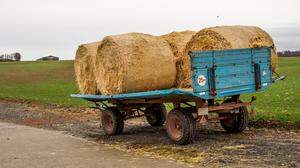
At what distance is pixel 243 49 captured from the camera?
11.2 metres

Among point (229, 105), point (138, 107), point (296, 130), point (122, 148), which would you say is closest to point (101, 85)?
point (138, 107)

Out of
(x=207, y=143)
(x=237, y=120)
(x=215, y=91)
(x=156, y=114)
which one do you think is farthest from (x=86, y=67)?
(x=215, y=91)

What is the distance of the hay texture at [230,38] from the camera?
37.1ft

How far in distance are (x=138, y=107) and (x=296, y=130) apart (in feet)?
11.8

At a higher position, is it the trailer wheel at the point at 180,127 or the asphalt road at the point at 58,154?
the trailer wheel at the point at 180,127

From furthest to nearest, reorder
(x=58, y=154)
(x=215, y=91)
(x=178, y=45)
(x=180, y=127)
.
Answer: (x=178, y=45) < (x=180, y=127) < (x=58, y=154) < (x=215, y=91)

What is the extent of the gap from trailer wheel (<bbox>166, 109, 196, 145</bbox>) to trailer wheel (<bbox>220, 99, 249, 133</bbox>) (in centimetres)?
146

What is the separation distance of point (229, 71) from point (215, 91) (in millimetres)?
554

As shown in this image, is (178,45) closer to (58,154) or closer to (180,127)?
(180,127)

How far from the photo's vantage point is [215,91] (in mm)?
10914

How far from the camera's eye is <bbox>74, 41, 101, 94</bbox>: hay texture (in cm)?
1402

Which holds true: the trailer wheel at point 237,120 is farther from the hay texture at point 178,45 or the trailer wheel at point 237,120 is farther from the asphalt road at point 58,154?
the asphalt road at point 58,154

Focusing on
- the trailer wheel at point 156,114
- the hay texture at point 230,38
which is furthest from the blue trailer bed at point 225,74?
the trailer wheel at point 156,114

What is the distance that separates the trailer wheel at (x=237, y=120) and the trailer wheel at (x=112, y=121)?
2.61 m
